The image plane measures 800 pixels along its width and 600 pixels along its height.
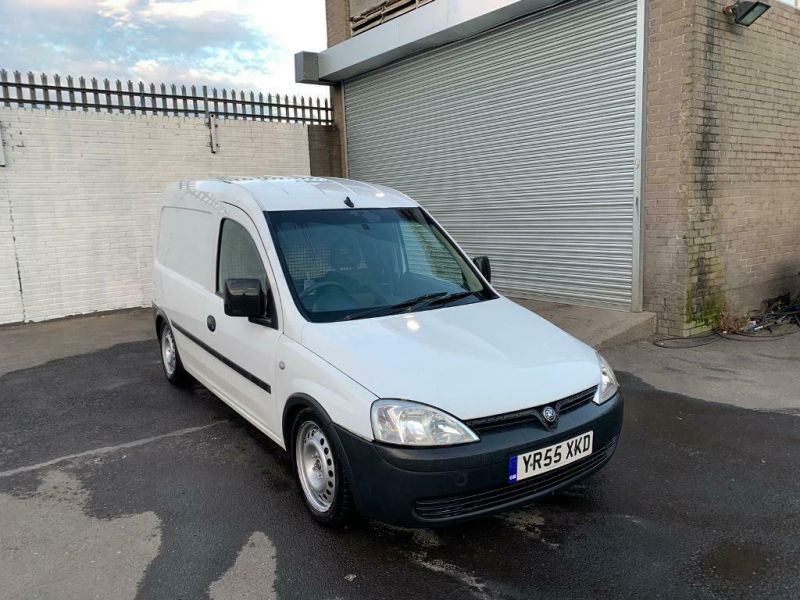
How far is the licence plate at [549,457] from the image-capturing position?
2867 millimetres

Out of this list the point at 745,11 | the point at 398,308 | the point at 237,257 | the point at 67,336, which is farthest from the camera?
the point at 67,336

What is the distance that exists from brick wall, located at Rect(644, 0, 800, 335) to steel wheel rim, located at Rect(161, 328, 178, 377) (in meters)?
5.45

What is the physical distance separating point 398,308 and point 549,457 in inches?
A: 49.3

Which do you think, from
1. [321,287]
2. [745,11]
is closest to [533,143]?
[745,11]

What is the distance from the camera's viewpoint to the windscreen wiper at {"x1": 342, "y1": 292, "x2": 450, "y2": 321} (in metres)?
3.57

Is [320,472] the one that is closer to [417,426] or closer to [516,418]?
[417,426]

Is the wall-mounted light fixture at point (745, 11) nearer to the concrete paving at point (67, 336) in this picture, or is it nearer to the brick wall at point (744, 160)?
the brick wall at point (744, 160)

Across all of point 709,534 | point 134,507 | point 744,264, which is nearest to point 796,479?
point 709,534

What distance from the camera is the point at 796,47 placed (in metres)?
8.03

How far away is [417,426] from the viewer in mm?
2812

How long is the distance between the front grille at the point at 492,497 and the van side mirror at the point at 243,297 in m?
1.50

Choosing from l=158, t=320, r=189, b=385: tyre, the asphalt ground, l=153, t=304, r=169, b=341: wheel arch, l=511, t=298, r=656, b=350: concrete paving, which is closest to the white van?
the asphalt ground

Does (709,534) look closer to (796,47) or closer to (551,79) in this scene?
(551,79)

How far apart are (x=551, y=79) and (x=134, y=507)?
7.42 m
